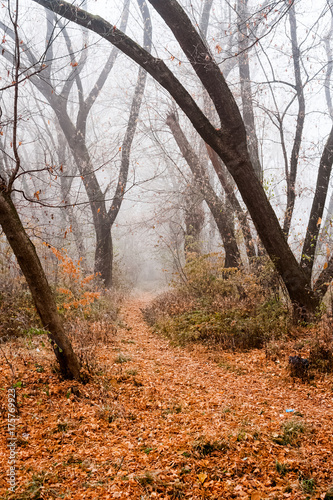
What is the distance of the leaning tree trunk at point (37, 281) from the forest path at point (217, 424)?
80 centimetres

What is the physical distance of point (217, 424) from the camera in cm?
310

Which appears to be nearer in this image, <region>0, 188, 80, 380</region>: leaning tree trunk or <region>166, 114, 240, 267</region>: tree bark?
<region>0, 188, 80, 380</region>: leaning tree trunk

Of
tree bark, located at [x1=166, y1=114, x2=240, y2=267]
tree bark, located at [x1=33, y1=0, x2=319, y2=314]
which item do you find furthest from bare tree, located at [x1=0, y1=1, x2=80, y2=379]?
tree bark, located at [x1=166, y1=114, x2=240, y2=267]

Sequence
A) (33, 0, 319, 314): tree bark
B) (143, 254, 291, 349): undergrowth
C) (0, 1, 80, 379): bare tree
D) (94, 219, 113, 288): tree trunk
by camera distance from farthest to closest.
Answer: (94, 219, 113, 288): tree trunk
(143, 254, 291, 349): undergrowth
(33, 0, 319, 314): tree bark
(0, 1, 80, 379): bare tree

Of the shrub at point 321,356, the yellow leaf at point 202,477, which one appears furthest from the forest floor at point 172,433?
the shrub at point 321,356

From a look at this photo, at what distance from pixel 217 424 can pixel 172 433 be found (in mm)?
438

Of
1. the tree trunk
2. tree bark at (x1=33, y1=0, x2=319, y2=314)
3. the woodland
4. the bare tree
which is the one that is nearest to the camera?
the woodland

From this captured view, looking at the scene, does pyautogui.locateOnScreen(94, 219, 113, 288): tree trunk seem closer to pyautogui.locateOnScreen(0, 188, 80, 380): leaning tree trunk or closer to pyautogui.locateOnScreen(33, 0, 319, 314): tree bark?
pyautogui.locateOnScreen(33, 0, 319, 314): tree bark

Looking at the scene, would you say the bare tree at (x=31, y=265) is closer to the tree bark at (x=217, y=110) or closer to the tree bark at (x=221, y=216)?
the tree bark at (x=217, y=110)

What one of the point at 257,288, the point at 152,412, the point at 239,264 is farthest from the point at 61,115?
the point at 152,412

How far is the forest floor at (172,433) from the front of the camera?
2.30 m

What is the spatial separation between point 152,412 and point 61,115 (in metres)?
9.88

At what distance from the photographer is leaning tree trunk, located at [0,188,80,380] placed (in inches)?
138

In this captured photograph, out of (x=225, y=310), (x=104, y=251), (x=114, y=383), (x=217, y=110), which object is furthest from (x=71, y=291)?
(x=217, y=110)
